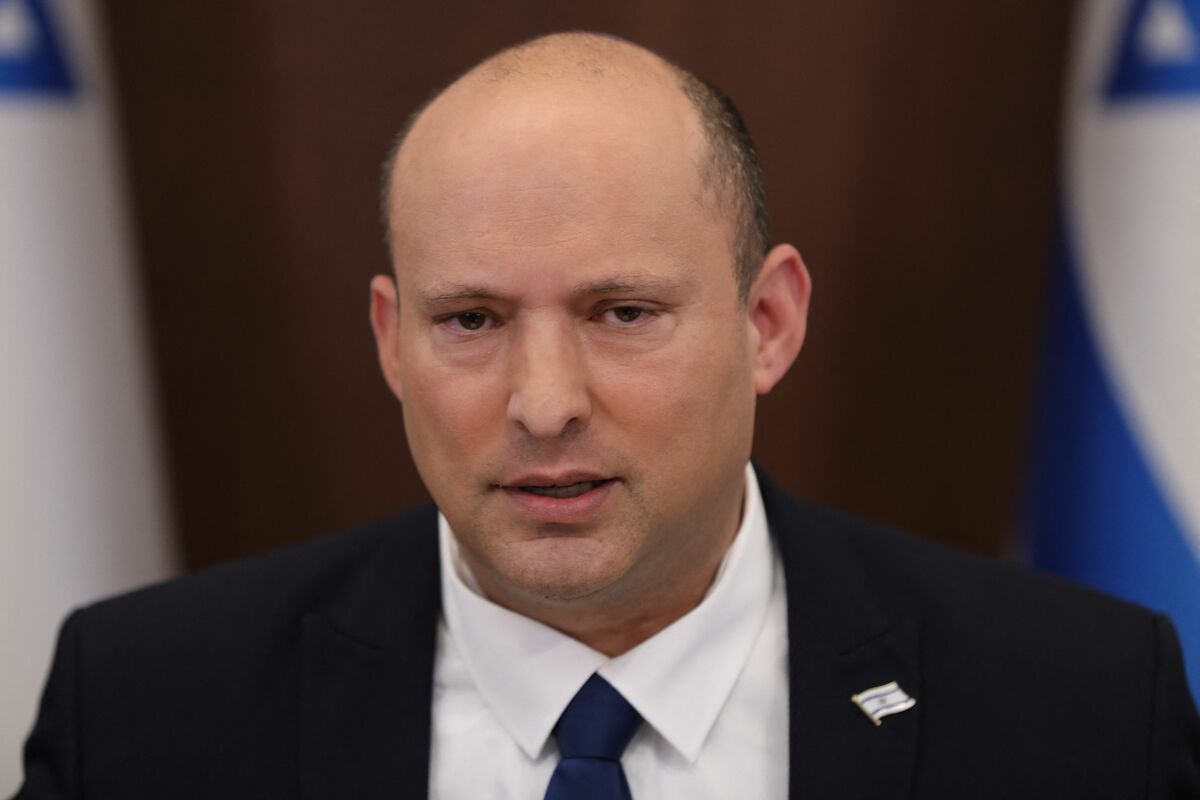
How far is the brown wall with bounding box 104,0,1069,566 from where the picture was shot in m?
2.86

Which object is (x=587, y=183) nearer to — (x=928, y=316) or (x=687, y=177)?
(x=687, y=177)

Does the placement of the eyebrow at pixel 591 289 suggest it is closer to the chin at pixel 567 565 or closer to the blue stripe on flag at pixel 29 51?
the chin at pixel 567 565

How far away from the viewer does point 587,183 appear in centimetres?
148

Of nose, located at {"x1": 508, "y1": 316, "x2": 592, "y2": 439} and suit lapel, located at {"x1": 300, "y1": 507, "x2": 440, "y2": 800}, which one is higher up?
nose, located at {"x1": 508, "y1": 316, "x2": 592, "y2": 439}

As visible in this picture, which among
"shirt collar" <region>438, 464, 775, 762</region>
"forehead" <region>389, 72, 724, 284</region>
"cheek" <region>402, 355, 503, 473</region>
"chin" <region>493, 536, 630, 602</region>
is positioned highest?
"forehead" <region>389, 72, 724, 284</region>

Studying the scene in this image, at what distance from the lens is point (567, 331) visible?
148 cm

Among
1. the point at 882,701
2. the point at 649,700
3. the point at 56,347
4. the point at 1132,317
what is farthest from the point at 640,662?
the point at 56,347

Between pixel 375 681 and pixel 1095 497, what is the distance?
1495 mm

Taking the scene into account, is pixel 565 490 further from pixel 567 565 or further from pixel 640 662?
pixel 640 662

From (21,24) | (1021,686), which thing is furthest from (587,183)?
(21,24)

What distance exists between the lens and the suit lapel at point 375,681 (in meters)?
1.63

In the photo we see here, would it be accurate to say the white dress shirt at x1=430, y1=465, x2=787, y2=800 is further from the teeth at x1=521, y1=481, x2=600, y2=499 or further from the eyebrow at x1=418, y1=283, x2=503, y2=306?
the eyebrow at x1=418, y1=283, x2=503, y2=306

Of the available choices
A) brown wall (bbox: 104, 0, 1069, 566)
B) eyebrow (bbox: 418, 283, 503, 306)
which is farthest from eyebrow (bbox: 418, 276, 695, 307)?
brown wall (bbox: 104, 0, 1069, 566)

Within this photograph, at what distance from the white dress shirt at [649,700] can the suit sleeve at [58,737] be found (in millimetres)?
487
